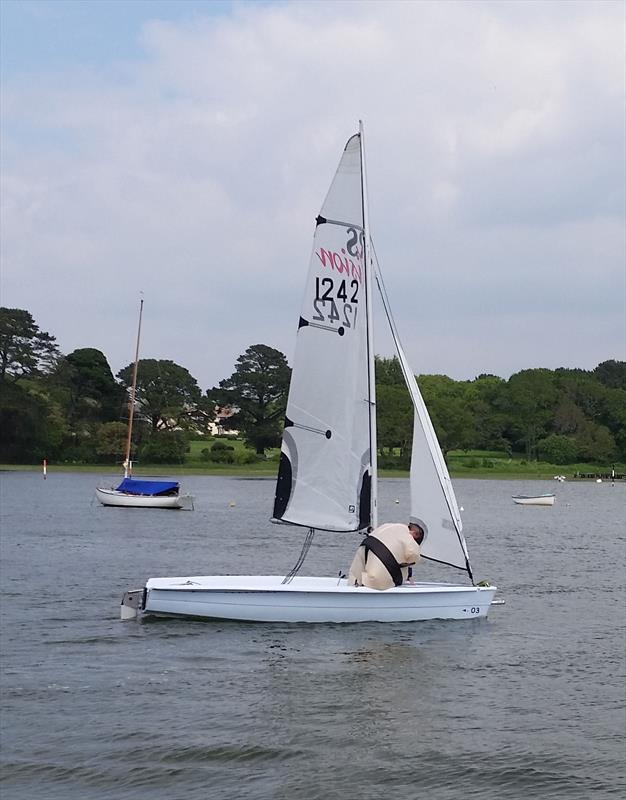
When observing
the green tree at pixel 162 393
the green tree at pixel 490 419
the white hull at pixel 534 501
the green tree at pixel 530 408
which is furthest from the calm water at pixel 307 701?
the green tree at pixel 490 419

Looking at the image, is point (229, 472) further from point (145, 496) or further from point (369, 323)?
point (369, 323)

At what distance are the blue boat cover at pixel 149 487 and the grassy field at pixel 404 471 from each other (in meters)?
38.6

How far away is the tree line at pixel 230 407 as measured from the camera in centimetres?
11338

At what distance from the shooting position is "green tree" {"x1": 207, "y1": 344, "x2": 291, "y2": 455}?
5007 inches

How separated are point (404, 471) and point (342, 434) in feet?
306

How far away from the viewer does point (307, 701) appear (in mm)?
16875

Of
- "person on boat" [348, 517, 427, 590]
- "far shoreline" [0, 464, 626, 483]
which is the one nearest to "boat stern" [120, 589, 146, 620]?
"person on boat" [348, 517, 427, 590]

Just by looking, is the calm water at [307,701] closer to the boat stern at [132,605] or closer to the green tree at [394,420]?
the boat stern at [132,605]

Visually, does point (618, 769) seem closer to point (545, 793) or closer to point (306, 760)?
point (545, 793)

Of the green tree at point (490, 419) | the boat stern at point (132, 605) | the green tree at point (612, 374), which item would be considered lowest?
the boat stern at point (132, 605)

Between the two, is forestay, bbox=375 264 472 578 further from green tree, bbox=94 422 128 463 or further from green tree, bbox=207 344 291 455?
green tree, bbox=207 344 291 455

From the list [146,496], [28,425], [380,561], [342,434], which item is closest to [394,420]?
[28,425]

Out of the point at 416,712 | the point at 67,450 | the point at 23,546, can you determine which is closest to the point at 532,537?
the point at 23,546

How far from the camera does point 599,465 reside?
133000 millimetres
